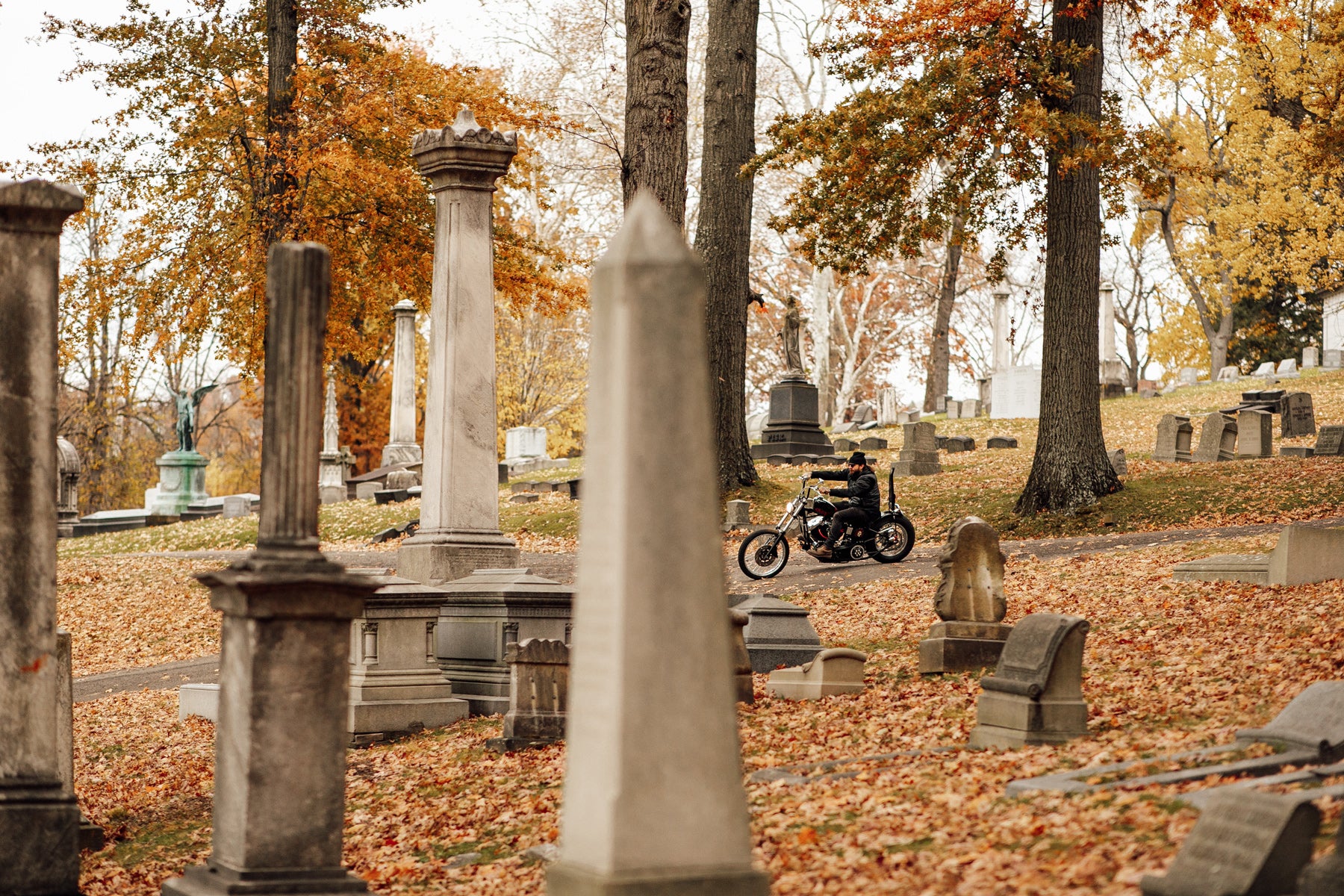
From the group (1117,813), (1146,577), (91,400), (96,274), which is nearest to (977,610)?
(1146,577)

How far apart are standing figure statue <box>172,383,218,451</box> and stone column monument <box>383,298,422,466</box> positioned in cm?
833

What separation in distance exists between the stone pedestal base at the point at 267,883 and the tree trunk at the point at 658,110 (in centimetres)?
892

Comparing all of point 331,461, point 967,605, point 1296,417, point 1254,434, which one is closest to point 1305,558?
A: point 967,605

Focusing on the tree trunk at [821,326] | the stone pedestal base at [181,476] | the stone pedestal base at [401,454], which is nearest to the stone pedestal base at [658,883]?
the stone pedestal base at [401,454]

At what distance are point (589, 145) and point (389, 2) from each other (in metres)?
16.7

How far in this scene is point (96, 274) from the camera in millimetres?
23062

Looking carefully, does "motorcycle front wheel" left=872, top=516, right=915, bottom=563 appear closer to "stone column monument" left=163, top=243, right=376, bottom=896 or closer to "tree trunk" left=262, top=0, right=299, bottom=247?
"tree trunk" left=262, top=0, right=299, bottom=247

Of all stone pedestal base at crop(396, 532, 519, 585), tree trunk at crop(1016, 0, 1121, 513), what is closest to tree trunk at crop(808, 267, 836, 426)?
tree trunk at crop(1016, 0, 1121, 513)

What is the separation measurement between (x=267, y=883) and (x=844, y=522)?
1313cm

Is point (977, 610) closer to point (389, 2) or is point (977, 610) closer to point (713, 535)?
point (713, 535)

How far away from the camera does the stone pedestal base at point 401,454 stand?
3741 cm

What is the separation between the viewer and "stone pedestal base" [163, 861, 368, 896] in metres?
5.80

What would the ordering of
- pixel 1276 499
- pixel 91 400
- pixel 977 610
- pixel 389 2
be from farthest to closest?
pixel 91 400
pixel 389 2
pixel 1276 499
pixel 977 610

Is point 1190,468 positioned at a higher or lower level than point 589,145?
lower
